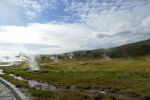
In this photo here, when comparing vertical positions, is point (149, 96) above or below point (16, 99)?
below

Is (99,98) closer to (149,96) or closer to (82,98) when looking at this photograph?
(82,98)

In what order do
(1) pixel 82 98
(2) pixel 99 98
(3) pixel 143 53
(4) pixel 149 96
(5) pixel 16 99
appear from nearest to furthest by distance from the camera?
1. (5) pixel 16 99
2. (1) pixel 82 98
3. (2) pixel 99 98
4. (4) pixel 149 96
5. (3) pixel 143 53

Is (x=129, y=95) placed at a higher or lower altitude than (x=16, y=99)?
lower

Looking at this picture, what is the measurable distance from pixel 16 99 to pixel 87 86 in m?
22.6

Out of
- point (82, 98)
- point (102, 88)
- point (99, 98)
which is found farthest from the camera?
point (102, 88)

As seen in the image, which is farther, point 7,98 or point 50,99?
point 50,99

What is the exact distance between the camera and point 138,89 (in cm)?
3105

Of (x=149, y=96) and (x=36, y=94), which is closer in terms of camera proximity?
(x=36, y=94)

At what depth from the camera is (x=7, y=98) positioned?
49.8 ft

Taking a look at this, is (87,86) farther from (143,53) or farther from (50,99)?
(143,53)

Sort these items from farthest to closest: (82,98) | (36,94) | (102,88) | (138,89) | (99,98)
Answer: (102,88), (138,89), (99,98), (82,98), (36,94)

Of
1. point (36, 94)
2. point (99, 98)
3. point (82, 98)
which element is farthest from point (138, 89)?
point (36, 94)

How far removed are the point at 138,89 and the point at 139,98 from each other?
4203mm

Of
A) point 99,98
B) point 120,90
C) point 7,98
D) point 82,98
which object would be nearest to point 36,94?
point 7,98
